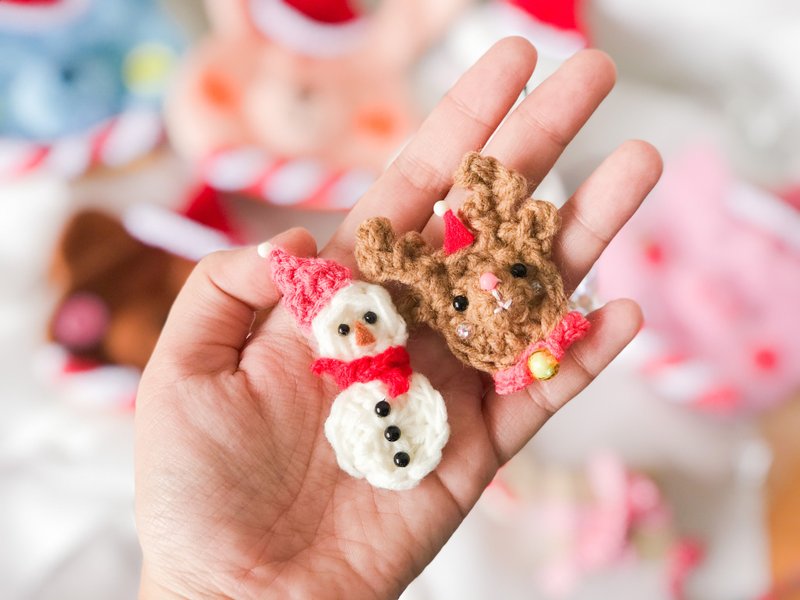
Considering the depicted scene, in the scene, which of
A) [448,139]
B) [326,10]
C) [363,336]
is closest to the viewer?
[363,336]

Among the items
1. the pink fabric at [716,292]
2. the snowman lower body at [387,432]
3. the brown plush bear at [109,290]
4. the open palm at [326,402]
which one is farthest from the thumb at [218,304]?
the pink fabric at [716,292]

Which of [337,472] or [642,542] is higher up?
[337,472]

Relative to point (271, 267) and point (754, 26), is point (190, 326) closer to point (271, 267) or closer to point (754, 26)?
point (271, 267)

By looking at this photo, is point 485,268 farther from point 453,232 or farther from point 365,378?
point 365,378

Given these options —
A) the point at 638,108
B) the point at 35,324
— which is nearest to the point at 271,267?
the point at 35,324

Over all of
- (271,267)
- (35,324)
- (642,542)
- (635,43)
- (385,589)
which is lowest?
(35,324)

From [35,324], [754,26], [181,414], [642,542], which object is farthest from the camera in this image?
[754,26]

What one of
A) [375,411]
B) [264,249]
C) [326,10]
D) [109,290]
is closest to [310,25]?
[326,10]
